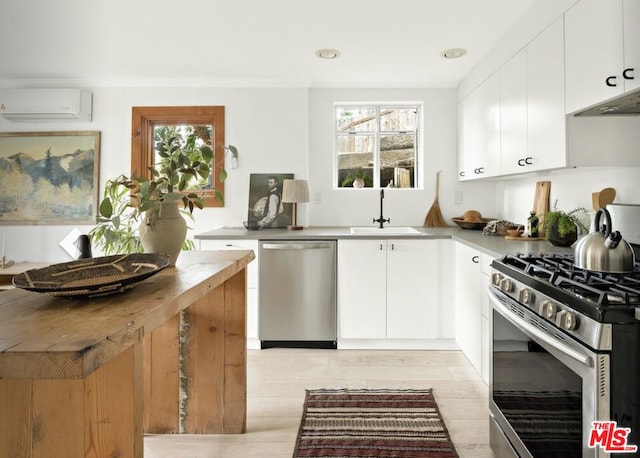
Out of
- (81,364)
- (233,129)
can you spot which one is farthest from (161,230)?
(233,129)

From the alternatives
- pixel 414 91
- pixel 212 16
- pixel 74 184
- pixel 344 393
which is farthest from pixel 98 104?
pixel 344 393

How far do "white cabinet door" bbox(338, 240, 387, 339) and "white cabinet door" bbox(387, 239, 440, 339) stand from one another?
0.06m

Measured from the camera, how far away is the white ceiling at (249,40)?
7.65ft

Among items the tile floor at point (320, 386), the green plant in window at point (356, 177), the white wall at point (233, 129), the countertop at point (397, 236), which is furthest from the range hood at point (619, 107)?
the white wall at point (233, 129)

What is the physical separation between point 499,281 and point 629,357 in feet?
2.23

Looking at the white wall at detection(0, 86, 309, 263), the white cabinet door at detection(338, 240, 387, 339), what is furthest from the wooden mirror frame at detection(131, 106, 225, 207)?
the white cabinet door at detection(338, 240, 387, 339)

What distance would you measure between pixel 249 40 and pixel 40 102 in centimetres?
211

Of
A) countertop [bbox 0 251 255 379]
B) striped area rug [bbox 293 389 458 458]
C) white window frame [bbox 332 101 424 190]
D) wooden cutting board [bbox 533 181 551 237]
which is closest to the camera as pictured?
countertop [bbox 0 251 255 379]

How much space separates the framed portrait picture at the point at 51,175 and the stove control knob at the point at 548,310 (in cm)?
368

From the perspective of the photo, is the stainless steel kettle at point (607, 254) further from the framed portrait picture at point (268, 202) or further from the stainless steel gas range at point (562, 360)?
the framed portrait picture at point (268, 202)

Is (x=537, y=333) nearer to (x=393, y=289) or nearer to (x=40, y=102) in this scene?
(x=393, y=289)

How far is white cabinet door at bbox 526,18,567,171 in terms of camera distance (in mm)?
1976

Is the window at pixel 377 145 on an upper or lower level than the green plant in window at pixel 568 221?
upper

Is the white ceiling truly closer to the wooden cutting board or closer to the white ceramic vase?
the wooden cutting board
